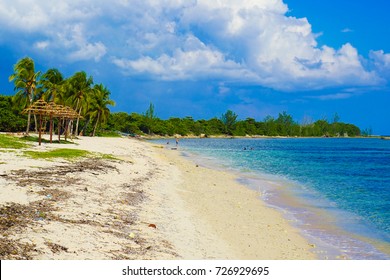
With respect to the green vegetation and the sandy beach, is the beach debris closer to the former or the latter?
the sandy beach

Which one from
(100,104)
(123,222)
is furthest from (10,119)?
(123,222)

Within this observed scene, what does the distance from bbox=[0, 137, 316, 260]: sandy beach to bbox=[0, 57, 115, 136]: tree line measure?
104ft

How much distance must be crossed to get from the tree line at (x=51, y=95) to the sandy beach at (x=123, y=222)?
31580 millimetres

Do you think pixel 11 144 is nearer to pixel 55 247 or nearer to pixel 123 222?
pixel 123 222

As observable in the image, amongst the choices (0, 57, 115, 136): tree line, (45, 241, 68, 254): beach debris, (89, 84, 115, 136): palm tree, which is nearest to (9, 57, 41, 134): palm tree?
(0, 57, 115, 136): tree line

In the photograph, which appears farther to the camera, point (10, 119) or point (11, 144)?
point (10, 119)

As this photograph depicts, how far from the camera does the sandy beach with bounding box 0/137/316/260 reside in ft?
30.6

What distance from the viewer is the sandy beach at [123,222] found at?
9.33 meters

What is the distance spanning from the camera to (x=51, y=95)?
63.5 meters

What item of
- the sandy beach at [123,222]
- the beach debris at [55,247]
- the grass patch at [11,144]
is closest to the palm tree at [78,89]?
the grass patch at [11,144]

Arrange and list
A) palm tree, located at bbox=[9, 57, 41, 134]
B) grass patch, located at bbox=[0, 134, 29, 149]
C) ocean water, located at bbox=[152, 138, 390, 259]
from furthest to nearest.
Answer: palm tree, located at bbox=[9, 57, 41, 134], grass patch, located at bbox=[0, 134, 29, 149], ocean water, located at bbox=[152, 138, 390, 259]

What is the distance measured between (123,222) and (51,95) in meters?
55.8

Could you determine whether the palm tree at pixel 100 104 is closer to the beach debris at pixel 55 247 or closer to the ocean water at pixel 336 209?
the ocean water at pixel 336 209
